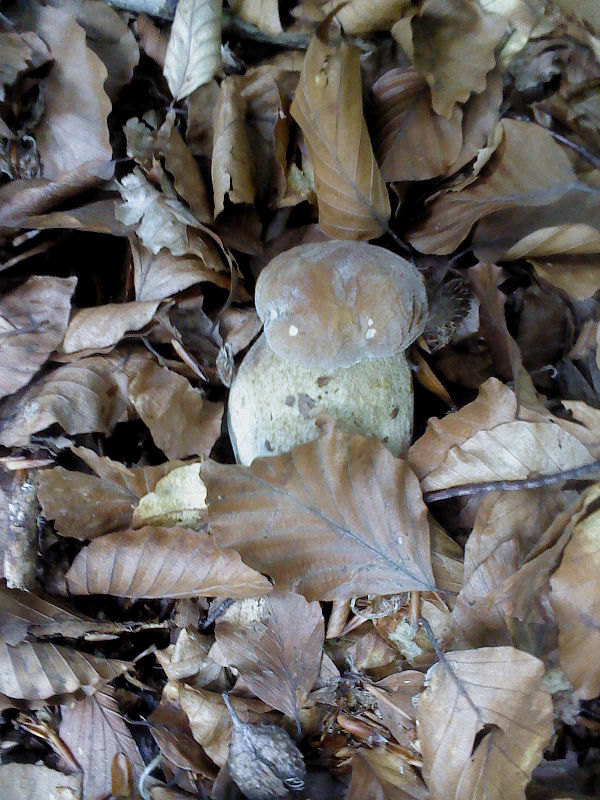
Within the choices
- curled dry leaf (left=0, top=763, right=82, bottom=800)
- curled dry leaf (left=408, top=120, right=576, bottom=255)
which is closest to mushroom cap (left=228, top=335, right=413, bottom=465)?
curled dry leaf (left=408, top=120, right=576, bottom=255)

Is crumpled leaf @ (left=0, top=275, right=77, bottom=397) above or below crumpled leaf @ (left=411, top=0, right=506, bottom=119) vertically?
below

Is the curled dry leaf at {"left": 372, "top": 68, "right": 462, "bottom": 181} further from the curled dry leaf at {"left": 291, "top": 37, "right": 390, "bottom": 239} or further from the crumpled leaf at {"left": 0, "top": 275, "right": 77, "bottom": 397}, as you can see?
the crumpled leaf at {"left": 0, "top": 275, "right": 77, "bottom": 397}

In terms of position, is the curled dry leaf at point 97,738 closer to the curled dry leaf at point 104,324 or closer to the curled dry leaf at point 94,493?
the curled dry leaf at point 94,493

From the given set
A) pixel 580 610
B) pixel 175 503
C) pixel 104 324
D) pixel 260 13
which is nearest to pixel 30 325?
pixel 104 324

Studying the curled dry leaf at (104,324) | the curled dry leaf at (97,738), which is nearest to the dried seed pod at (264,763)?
the curled dry leaf at (97,738)

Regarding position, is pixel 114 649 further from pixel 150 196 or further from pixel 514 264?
pixel 514 264

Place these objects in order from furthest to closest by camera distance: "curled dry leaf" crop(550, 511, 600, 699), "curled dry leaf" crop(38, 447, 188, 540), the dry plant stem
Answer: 1. "curled dry leaf" crop(38, 447, 188, 540)
2. the dry plant stem
3. "curled dry leaf" crop(550, 511, 600, 699)
